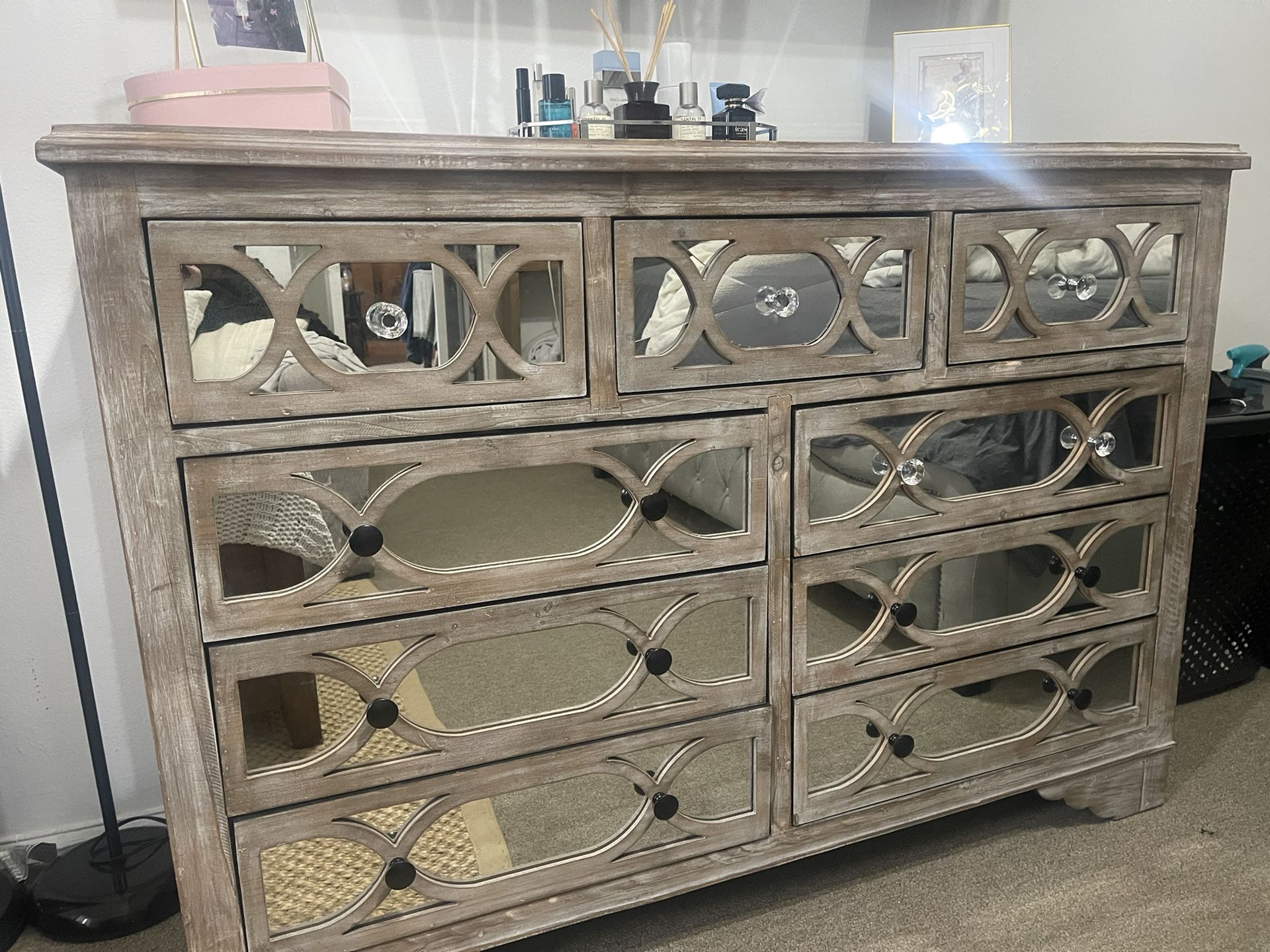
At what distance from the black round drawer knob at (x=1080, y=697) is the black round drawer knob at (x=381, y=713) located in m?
1.01

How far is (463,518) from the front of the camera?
0.99m

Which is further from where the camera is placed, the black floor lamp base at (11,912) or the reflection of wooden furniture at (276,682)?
the black floor lamp base at (11,912)

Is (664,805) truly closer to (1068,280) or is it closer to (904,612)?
(904,612)

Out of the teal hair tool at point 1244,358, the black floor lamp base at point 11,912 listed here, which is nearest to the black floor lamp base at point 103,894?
the black floor lamp base at point 11,912

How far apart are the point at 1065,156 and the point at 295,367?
959 millimetres

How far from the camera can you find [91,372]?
4.41 feet

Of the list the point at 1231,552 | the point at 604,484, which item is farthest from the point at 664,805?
the point at 1231,552

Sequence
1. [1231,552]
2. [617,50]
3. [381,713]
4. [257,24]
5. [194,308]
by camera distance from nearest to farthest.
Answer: [194,308] → [381,713] → [257,24] → [617,50] → [1231,552]

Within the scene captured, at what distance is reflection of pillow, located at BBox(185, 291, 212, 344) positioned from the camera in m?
0.86

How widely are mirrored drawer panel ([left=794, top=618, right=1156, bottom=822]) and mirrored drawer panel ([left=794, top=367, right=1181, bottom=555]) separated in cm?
22

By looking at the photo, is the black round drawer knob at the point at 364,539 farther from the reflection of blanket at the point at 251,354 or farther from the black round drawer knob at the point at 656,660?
the black round drawer knob at the point at 656,660

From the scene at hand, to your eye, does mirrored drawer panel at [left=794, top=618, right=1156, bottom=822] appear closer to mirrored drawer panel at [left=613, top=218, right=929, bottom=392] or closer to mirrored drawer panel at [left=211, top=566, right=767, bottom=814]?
mirrored drawer panel at [left=211, top=566, right=767, bottom=814]

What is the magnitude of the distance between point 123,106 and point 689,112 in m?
0.77

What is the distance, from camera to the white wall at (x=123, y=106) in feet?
4.11
